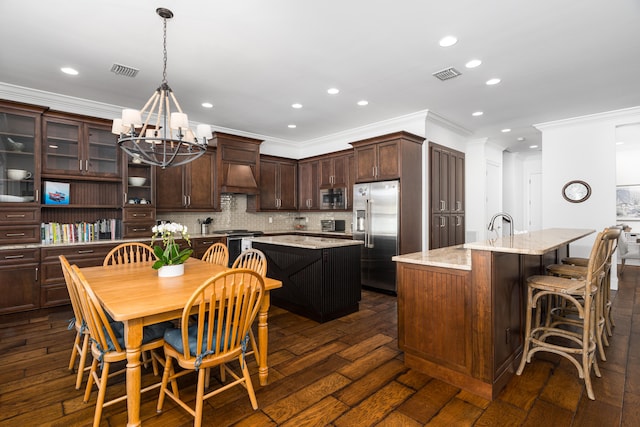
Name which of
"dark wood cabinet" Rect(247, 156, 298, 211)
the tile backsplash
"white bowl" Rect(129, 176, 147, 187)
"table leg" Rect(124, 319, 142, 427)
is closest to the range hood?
"dark wood cabinet" Rect(247, 156, 298, 211)

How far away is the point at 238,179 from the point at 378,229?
260 centimetres

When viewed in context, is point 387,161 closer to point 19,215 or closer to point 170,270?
point 170,270

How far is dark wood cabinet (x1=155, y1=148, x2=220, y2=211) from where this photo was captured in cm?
511

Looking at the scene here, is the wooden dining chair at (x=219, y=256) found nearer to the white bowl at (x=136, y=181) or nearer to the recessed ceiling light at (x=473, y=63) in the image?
the white bowl at (x=136, y=181)

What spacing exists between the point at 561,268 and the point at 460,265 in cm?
152

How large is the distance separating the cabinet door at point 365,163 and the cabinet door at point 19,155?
4312 millimetres

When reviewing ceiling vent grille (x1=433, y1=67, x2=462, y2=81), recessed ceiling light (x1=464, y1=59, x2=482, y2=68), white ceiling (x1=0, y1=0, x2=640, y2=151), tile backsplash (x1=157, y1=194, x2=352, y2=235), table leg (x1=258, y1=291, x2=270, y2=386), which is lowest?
table leg (x1=258, y1=291, x2=270, y2=386)

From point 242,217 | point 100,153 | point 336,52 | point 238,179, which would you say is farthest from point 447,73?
point 100,153

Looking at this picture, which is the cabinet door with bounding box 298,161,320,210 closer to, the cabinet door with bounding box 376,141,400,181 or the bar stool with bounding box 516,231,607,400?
the cabinet door with bounding box 376,141,400,181

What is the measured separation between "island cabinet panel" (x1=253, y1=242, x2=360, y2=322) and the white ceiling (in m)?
2.02

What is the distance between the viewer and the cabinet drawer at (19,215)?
3.81m

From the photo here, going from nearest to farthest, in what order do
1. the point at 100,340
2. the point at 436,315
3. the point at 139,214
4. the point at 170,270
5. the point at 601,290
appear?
1. the point at 100,340
2. the point at 436,315
3. the point at 170,270
4. the point at 601,290
5. the point at 139,214

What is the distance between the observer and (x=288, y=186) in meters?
6.87

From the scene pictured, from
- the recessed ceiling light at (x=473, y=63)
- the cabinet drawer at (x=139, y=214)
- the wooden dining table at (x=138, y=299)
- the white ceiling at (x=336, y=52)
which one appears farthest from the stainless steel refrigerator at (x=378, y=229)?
the cabinet drawer at (x=139, y=214)
